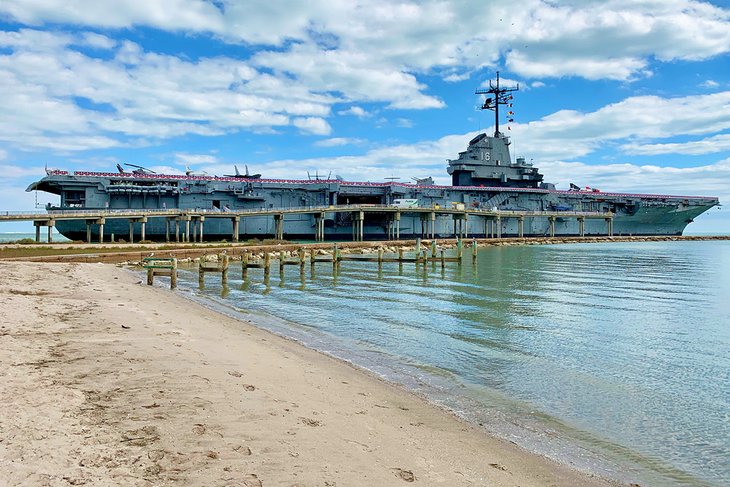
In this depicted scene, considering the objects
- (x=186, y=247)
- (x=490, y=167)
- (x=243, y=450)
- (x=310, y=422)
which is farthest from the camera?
(x=490, y=167)

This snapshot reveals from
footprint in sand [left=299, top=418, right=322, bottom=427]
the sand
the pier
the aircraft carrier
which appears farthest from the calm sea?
the aircraft carrier

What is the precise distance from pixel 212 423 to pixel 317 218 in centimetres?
5168

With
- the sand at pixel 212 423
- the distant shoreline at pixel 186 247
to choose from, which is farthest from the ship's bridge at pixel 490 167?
the sand at pixel 212 423

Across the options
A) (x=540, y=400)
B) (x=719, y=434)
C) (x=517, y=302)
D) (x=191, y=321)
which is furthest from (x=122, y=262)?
(x=719, y=434)

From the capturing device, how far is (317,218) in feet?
184

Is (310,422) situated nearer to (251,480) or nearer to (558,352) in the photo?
(251,480)

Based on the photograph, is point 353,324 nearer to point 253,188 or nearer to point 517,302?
point 517,302

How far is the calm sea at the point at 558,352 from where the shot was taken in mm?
6035

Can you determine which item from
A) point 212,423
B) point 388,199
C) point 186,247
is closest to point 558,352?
point 212,423

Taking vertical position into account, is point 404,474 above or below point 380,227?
below

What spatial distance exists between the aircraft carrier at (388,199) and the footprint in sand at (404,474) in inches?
1857

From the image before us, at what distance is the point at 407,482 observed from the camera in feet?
13.2

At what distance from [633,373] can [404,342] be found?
4.47 metres

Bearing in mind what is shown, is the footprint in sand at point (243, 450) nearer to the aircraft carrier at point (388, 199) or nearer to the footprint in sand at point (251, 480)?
the footprint in sand at point (251, 480)
